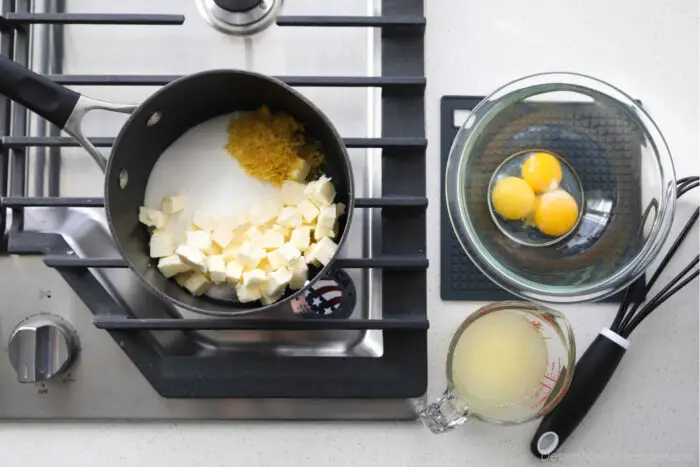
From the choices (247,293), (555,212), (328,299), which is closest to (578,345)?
(555,212)

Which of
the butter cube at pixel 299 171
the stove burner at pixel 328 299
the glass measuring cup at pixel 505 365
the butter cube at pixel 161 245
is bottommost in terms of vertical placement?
the glass measuring cup at pixel 505 365

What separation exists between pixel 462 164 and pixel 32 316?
0.56 m

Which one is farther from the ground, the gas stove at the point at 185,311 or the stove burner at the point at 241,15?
the stove burner at the point at 241,15

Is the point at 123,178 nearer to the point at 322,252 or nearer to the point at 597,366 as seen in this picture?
the point at 322,252

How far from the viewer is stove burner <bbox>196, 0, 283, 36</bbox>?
754 mm

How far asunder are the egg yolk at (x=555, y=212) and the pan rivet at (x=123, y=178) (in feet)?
1.59

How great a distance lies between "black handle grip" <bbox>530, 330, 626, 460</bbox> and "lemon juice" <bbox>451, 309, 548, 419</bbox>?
56 mm

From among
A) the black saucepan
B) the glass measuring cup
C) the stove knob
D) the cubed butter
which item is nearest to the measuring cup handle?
the glass measuring cup

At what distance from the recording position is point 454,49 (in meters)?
0.79

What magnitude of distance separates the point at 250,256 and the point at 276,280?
42 mm

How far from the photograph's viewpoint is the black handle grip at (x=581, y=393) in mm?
735

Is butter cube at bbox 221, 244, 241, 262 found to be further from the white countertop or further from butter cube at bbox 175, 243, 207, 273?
the white countertop

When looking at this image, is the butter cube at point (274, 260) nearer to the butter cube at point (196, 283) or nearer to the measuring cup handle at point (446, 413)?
the butter cube at point (196, 283)

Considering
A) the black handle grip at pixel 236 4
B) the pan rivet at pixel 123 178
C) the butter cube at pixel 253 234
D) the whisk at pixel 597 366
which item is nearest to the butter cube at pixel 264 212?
the butter cube at pixel 253 234
